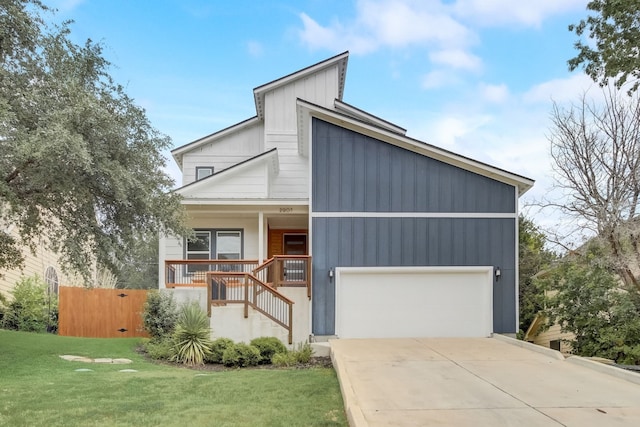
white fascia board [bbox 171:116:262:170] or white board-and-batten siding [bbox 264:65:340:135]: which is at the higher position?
white board-and-batten siding [bbox 264:65:340:135]

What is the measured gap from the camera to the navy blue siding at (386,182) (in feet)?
42.1

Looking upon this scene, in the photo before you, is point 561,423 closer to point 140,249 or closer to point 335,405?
point 335,405

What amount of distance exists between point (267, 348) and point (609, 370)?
267 inches

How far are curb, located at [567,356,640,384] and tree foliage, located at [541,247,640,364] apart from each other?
2.88 meters

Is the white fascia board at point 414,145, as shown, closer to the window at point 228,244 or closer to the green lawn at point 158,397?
the window at point 228,244

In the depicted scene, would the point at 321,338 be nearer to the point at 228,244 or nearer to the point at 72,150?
the point at 228,244

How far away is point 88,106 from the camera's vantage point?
7758 mm

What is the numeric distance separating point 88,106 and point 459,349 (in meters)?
8.67

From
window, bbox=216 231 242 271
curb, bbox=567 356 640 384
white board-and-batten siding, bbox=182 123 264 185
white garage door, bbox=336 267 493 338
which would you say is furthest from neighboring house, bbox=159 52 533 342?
white board-and-batten siding, bbox=182 123 264 185

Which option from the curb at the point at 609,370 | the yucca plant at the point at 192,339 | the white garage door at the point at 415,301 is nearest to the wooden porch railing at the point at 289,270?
the white garage door at the point at 415,301

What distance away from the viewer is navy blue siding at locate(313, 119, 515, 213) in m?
12.8

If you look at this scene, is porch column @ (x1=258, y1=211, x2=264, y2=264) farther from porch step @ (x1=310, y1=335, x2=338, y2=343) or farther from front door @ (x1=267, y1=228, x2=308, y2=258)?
porch step @ (x1=310, y1=335, x2=338, y2=343)

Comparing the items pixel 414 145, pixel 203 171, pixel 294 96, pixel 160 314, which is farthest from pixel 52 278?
pixel 414 145

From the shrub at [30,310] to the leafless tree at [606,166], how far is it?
16980 millimetres
